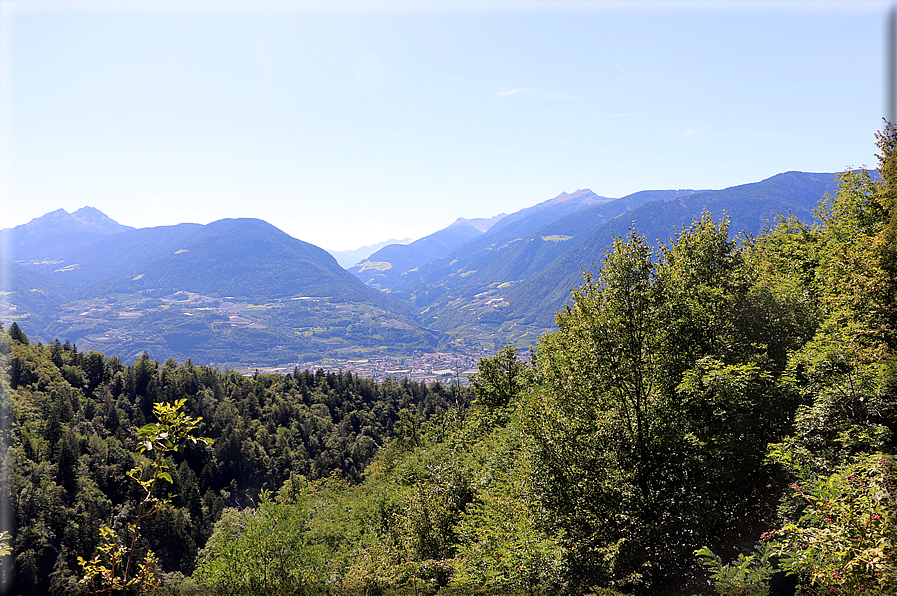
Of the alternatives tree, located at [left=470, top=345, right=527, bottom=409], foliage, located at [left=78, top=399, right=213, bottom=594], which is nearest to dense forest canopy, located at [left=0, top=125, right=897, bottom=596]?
foliage, located at [left=78, top=399, right=213, bottom=594]

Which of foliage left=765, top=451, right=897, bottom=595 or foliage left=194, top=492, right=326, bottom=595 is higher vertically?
foliage left=765, top=451, right=897, bottom=595

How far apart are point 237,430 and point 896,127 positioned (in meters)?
156

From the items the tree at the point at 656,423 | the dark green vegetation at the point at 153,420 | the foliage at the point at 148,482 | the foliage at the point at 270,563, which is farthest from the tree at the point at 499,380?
the foliage at the point at 148,482

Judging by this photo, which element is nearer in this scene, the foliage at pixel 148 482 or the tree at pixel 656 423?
the foliage at pixel 148 482

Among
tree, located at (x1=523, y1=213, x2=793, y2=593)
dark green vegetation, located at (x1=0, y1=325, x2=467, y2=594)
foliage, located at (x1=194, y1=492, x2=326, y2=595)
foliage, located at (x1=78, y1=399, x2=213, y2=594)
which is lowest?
dark green vegetation, located at (x1=0, y1=325, x2=467, y2=594)

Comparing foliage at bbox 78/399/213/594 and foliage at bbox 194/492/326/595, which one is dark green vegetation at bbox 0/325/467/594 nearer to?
foliage at bbox 194/492/326/595

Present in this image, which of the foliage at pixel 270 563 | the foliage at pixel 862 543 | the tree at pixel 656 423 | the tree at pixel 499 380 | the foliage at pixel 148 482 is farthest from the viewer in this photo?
the tree at pixel 499 380

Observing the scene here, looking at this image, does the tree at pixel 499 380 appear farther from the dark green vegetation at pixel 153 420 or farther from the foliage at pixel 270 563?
the dark green vegetation at pixel 153 420

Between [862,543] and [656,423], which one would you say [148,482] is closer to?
[862,543]

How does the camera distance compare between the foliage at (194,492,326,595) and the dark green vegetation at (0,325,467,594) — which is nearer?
the foliage at (194,492,326,595)

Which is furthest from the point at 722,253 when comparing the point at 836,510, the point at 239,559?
the point at 239,559

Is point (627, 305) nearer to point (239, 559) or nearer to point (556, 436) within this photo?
point (556, 436)

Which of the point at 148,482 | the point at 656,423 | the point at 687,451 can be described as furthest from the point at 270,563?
the point at 148,482

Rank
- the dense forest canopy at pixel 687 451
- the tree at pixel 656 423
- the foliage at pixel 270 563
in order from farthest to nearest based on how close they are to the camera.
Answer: the foliage at pixel 270 563 → the tree at pixel 656 423 → the dense forest canopy at pixel 687 451
